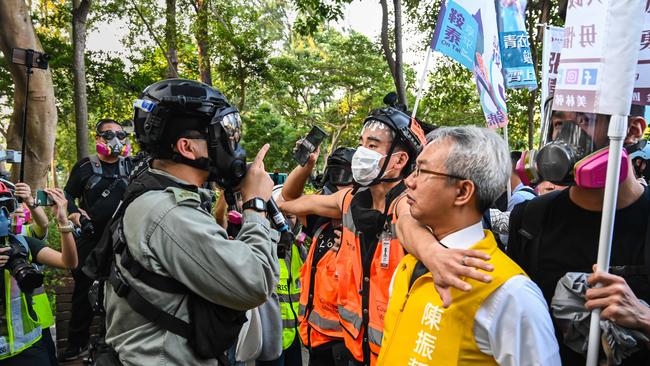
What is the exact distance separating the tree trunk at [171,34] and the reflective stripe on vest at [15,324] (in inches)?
467

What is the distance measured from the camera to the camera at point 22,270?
3.06 meters

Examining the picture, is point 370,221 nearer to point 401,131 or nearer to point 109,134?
point 401,131

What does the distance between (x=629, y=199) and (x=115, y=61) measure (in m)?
14.7

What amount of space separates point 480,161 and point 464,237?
30 cm

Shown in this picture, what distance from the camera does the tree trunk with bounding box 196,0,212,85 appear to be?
14.5 meters

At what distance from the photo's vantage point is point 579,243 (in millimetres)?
1980

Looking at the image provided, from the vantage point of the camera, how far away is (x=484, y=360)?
66.8 inches

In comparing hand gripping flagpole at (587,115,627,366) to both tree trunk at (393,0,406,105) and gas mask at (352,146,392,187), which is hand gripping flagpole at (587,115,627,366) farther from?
tree trunk at (393,0,406,105)

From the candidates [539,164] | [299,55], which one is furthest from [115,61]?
[299,55]

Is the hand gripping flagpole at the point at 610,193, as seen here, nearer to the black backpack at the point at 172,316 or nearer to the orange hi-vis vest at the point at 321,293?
the black backpack at the point at 172,316

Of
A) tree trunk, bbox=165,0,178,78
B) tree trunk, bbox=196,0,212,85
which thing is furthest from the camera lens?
tree trunk, bbox=196,0,212,85

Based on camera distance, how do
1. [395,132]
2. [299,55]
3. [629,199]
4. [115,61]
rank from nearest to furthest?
[629,199]
[395,132]
[115,61]
[299,55]

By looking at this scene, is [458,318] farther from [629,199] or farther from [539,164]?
[629,199]

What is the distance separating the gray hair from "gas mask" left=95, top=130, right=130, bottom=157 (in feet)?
15.8
